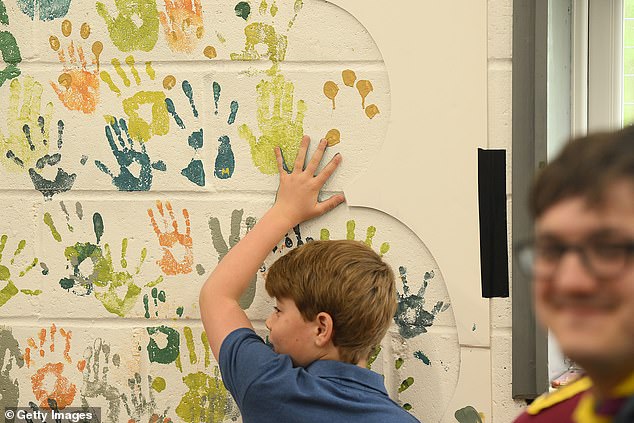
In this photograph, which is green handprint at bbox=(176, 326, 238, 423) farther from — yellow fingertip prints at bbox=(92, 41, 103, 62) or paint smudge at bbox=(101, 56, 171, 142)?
yellow fingertip prints at bbox=(92, 41, 103, 62)

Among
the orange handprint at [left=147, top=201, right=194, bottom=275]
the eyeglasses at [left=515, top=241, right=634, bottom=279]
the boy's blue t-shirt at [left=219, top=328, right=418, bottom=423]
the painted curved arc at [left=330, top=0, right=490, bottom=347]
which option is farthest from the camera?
the orange handprint at [left=147, top=201, right=194, bottom=275]

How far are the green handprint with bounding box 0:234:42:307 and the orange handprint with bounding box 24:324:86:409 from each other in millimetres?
96

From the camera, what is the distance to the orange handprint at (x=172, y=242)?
1797 mm

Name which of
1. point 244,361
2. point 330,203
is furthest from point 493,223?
point 244,361

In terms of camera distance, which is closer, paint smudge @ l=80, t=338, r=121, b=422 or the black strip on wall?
the black strip on wall

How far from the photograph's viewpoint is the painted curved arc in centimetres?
169

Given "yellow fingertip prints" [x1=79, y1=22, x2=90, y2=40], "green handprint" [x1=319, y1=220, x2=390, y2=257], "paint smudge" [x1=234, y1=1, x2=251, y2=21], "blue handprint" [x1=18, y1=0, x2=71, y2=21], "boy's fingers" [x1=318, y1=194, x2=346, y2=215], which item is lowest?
"green handprint" [x1=319, y1=220, x2=390, y2=257]

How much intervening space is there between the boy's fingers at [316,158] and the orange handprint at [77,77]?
46 centimetres

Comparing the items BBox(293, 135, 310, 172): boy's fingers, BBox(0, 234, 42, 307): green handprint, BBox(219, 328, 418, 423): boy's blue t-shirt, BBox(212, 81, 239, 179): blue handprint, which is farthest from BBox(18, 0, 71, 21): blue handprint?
BBox(219, 328, 418, 423): boy's blue t-shirt

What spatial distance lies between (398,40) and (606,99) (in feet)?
1.53

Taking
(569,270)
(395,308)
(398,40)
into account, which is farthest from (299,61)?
(569,270)

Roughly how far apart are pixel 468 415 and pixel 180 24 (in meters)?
0.95

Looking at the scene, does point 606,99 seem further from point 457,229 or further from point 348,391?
point 348,391

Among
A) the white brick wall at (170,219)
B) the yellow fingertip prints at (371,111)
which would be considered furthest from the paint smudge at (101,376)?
the yellow fingertip prints at (371,111)
